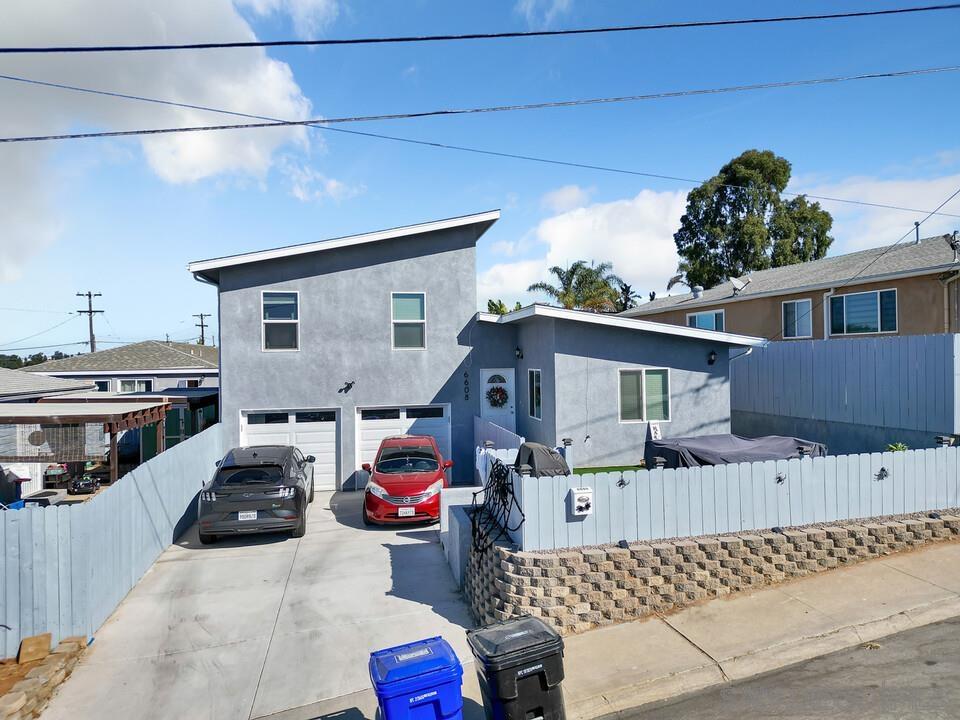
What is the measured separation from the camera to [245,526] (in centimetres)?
995

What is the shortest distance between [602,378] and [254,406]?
319 inches

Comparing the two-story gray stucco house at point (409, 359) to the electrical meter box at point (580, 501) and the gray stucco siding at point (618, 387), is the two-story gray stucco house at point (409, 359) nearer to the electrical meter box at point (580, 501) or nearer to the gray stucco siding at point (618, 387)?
the gray stucco siding at point (618, 387)

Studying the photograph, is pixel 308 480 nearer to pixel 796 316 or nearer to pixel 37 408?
pixel 37 408

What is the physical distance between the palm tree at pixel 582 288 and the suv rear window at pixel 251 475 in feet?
86.1

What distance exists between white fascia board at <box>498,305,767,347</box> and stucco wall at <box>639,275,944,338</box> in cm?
521

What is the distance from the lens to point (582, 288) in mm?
35781

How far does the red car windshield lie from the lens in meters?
11.6

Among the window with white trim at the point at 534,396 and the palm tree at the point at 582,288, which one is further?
the palm tree at the point at 582,288

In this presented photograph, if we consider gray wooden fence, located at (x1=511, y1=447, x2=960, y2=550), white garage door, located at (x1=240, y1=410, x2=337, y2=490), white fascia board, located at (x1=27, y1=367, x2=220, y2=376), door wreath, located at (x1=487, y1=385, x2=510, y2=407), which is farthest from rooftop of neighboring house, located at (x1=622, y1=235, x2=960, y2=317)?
white fascia board, located at (x1=27, y1=367, x2=220, y2=376)

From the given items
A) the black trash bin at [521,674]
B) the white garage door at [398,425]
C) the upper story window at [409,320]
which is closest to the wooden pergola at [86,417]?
the white garage door at [398,425]

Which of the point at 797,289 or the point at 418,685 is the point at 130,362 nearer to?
the point at 797,289

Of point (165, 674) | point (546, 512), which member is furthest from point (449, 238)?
point (165, 674)

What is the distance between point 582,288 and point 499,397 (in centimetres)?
2157

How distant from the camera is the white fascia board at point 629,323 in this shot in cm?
1255
